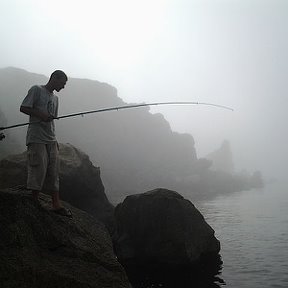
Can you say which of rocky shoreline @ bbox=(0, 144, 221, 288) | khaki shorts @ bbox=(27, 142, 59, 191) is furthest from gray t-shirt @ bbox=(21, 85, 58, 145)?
rocky shoreline @ bbox=(0, 144, 221, 288)

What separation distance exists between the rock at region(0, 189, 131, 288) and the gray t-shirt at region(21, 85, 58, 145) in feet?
4.42

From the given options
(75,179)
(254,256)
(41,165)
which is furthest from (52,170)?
(254,256)

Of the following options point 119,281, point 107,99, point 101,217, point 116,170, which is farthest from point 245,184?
point 119,281

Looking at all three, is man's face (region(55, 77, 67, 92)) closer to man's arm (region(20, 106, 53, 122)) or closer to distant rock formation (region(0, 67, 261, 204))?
man's arm (region(20, 106, 53, 122))

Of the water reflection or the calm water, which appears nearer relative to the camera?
the water reflection

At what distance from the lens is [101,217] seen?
1988 centimetres

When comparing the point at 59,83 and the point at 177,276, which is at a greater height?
the point at 59,83

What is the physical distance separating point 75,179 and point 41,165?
1098 centimetres

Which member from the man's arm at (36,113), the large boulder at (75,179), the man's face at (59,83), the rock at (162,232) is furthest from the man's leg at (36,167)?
the large boulder at (75,179)

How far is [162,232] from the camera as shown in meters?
15.1

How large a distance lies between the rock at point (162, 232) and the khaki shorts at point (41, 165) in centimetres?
834

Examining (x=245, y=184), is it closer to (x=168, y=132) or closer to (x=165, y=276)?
(x=168, y=132)

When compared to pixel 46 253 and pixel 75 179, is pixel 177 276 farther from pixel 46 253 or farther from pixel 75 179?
pixel 75 179

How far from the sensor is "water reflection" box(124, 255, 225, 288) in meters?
12.0
